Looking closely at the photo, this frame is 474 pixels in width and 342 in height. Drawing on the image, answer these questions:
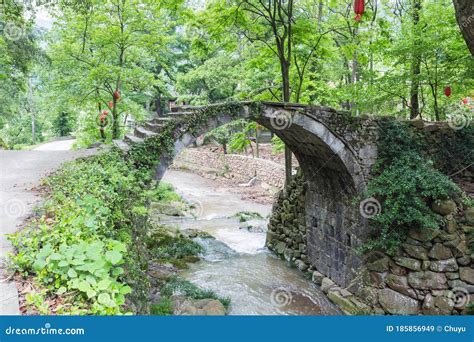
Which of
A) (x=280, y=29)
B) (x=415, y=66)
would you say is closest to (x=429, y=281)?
(x=415, y=66)

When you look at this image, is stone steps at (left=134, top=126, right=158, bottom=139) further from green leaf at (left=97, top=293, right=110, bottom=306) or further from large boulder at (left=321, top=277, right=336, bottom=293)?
large boulder at (left=321, top=277, right=336, bottom=293)

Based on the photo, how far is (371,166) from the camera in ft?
23.5

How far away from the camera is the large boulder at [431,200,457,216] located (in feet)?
20.5

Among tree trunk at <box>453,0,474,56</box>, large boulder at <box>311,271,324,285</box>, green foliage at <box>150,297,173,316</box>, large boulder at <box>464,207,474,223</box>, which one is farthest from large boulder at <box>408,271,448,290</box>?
green foliage at <box>150,297,173,316</box>

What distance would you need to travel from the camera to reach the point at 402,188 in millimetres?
6336

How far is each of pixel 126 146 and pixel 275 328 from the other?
14.6 feet

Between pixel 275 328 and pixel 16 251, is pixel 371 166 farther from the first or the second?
pixel 16 251

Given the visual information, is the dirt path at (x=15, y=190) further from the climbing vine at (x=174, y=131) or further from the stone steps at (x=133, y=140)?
the climbing vine at (x=174, y=131)

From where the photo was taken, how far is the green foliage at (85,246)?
2.29 m

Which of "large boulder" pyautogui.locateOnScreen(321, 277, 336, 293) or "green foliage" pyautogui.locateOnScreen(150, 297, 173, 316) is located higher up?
"green foliage" pyautogui.locateOnScreen(150, 297, 173, 316)

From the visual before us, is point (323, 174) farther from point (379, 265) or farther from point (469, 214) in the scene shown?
point (469, 214)

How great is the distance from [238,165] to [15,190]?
1747cm

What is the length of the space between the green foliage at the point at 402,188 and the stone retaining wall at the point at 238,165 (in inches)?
423

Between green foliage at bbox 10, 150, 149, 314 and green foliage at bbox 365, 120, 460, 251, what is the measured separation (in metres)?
4.50
